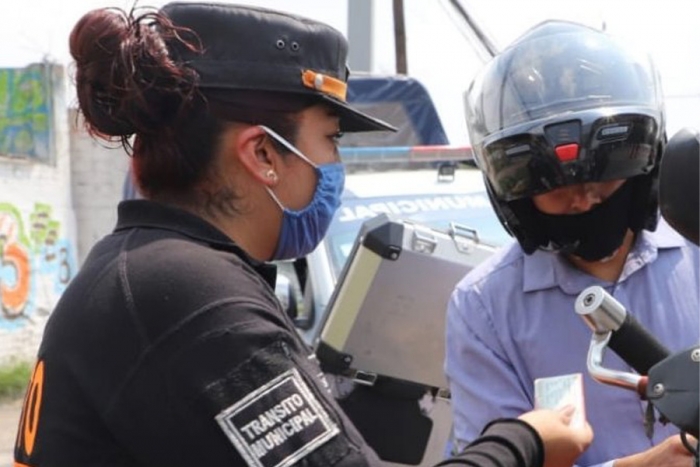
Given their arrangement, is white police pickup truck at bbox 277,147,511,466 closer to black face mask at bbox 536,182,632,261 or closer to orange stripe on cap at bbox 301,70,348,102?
black face mask at bbox 536,182,632,261

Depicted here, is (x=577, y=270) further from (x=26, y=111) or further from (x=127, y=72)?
(x=26, y=111)

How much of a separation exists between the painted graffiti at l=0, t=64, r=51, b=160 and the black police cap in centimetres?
1218

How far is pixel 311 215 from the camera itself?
2.34 metres

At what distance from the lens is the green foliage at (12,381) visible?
12758mm

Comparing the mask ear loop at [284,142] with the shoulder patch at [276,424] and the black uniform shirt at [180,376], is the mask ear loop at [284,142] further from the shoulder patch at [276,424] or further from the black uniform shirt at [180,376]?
the shoulder patch at [276,424]

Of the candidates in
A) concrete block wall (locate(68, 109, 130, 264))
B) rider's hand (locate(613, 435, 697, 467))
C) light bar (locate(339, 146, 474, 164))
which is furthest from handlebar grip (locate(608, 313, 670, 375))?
concrete block wall (locate(68, 109, 130, 264))

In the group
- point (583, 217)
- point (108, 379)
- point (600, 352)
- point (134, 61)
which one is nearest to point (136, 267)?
point (108, 379)

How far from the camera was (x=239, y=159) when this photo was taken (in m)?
2.18

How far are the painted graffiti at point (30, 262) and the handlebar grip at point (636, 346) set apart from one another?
1221 cm

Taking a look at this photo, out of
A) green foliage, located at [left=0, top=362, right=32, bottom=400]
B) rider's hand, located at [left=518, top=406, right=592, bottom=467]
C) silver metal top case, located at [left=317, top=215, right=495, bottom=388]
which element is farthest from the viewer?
green foliage, located at [left=0, top=362, right=32, bottom=400]

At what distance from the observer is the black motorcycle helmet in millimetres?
2713

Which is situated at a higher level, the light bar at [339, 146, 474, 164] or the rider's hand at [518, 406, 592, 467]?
the rider's hand at [518, 406, 592, 467]

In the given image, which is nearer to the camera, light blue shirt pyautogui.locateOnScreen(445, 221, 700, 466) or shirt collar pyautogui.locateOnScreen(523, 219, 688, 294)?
light blue shirt pyautogui.locateOnScreen(445, 221, 700, 466)

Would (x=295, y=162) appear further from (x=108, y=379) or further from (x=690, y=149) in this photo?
(x=690, y=149)
